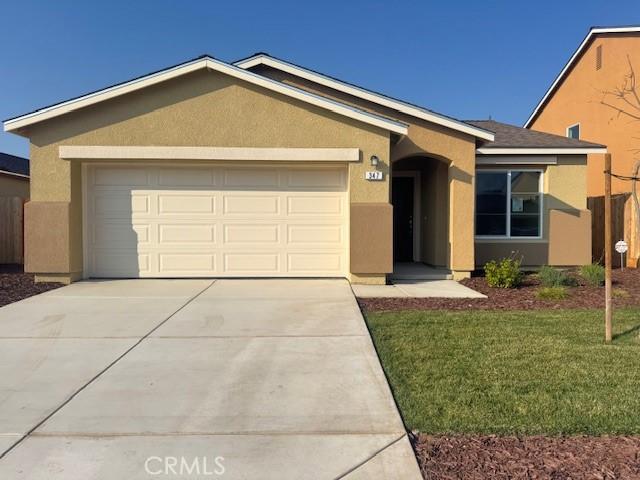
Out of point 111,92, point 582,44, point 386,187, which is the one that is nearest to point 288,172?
point 386,187

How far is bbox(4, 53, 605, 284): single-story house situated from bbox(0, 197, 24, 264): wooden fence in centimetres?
478

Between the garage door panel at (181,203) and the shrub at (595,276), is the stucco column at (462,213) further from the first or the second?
the garage door panel at (181,203)

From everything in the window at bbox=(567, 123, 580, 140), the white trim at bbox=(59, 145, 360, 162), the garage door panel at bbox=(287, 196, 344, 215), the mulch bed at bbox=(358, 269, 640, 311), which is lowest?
the mulch bed at bbox=(358, 269, 640, 311)

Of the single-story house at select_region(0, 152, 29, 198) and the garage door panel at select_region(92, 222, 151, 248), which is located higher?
the single-story house at select_region(0, 152, 29, 198)

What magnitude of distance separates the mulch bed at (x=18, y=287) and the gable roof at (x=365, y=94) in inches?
265

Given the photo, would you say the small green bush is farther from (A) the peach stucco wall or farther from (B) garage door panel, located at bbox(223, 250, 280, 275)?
(A) the peach stucco wall

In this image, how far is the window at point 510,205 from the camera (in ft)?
42.8

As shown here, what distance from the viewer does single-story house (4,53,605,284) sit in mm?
10297

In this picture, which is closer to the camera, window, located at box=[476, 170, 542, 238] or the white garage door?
the white garage door

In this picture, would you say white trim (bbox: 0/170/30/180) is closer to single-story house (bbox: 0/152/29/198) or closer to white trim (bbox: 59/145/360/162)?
single-story house (bbox: 0/152/29/198)

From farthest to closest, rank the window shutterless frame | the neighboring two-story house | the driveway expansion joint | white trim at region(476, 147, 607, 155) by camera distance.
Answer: the neighboring two-story house → the window shutterless frame → white trim at region(476, 147, 607, 155) → the driveway expansion joint

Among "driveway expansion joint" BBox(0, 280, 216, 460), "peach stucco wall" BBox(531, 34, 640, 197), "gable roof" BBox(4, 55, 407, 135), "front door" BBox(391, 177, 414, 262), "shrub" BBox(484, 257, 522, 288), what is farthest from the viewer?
"peach stucco wall" BBox(531, 34, 640, 197)

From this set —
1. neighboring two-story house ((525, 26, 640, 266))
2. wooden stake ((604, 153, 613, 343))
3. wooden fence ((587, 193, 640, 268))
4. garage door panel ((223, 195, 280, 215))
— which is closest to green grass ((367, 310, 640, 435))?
wooden stake ((604, 153, 613, 343))

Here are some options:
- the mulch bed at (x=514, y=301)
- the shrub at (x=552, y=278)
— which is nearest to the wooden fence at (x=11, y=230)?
the mulch bed at (x=514, y=301)
